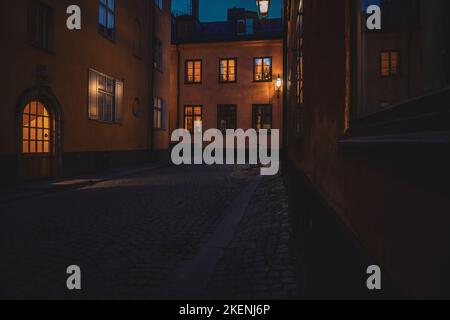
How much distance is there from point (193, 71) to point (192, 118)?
3604 mm

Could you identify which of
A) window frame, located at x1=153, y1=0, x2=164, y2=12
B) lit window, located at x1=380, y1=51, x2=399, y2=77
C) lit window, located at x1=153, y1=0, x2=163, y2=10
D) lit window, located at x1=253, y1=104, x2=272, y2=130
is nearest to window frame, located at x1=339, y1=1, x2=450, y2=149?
lit window, located at x1=380, y1=51, x2=399, y2=77

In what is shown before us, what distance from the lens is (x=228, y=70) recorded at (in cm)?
2847

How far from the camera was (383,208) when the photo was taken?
142 centimetres

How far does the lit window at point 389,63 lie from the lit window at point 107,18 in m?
14.7

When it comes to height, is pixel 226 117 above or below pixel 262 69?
below

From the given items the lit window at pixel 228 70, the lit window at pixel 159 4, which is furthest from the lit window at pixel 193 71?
the lit window at pixel 159 4

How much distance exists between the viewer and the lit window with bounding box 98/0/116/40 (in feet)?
47.7

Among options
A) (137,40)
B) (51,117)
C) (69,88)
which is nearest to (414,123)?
(51,117)

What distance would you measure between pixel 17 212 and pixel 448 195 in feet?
23.0

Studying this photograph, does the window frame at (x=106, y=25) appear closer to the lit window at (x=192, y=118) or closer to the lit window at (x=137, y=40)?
the lit window at (x=137, y=40)

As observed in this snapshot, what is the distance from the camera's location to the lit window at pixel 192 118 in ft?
94.6

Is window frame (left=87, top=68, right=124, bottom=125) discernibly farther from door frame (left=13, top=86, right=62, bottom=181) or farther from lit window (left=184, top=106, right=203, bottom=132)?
lit window (left=184, top=106, right=203, bottom=132)

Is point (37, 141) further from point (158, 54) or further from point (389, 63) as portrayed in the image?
point (158, 54)
